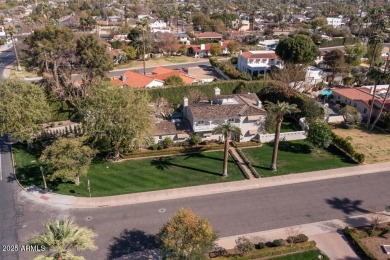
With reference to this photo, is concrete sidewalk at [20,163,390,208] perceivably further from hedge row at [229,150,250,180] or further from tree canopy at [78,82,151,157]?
tree canopy at [78,82,151,157]

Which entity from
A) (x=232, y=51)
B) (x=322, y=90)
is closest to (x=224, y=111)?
(x=322, y=90)

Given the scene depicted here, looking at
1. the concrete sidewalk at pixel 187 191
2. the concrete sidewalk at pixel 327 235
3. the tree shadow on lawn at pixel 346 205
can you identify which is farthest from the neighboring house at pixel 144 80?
the concrete sidewalk at pixel 327 235

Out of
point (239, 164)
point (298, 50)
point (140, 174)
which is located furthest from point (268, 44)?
point (140, 174)

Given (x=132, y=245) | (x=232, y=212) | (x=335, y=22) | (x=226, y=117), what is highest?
(x=335, y=22)

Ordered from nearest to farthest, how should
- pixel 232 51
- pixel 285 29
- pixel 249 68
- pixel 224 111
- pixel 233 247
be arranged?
pixel 233 247 → pixel 224 111 → pixel 249 68 → pixel 232 51 → pixel 285 29

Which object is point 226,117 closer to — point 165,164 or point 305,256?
point 165,164

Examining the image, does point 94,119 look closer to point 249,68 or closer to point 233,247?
point 233,247

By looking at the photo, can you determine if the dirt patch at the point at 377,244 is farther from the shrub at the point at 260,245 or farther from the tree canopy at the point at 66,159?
the tree canopy at the point at 66,159
